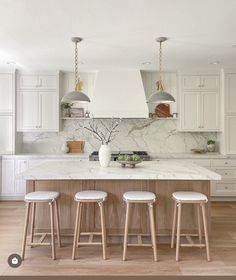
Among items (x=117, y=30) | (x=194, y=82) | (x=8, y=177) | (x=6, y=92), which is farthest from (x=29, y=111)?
(x=194, y=82)

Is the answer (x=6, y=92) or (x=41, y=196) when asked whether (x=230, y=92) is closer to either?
(x=41, y=196)

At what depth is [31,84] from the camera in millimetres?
5770

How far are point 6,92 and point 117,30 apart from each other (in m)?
3.07

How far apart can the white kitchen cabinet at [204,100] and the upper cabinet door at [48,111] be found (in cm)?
250

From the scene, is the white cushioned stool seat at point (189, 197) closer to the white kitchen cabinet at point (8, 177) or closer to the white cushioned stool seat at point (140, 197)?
the white cushioned stool seat at point (140, 197)

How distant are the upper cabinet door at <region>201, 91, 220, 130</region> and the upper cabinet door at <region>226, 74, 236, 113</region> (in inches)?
8.7

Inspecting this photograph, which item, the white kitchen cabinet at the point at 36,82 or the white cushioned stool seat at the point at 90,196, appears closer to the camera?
the white cushioned stool seat at the point at 90,196

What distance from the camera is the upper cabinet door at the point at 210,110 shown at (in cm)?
577

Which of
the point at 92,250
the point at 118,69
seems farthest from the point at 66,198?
the point at 118,69

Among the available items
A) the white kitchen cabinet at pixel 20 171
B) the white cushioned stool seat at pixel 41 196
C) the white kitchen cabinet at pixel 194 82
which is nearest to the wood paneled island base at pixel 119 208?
the white cushioned stool seat at pixel 41 196

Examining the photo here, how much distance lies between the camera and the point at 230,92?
18.4 feet

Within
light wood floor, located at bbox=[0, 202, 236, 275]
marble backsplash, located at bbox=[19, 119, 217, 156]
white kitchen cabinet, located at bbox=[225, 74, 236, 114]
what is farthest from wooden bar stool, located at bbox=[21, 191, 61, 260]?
white kitchen cabinet, located at bbox=[225, 74, 236, 114]

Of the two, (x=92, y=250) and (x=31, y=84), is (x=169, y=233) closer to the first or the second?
(x=92, y=250)

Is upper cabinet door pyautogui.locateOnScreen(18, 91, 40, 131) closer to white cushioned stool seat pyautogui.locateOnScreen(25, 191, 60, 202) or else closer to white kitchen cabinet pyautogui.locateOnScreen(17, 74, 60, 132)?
white kitchen cabinet pyautogui.locateOnScreen(17, 74, 60, 132)
